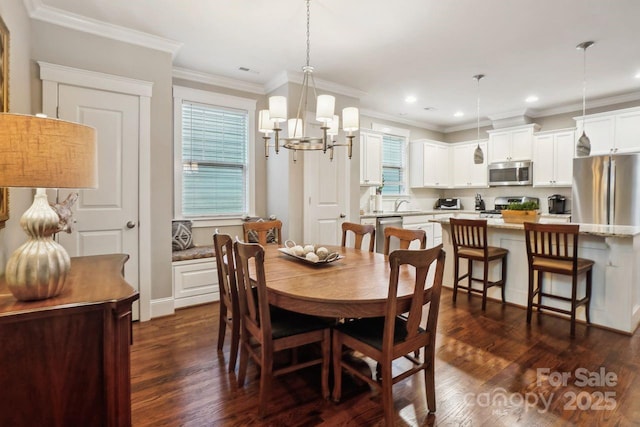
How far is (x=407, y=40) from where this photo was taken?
126 inches

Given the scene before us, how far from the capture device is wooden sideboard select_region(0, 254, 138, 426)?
119 cm

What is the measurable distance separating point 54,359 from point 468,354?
2.53m

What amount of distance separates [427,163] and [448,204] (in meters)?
1.12

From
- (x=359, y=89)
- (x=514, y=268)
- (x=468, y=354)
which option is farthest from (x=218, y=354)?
(x=359, y=89)

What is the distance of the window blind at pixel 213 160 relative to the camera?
402 centimetres

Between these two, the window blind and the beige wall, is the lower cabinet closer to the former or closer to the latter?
the beige wall

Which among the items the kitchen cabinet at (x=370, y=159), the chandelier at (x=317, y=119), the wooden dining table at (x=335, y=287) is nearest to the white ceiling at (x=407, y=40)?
the chandelier at (x=317, y=119)

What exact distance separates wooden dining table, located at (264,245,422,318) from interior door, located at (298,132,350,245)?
1.82 m

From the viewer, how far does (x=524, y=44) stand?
3.28 meters

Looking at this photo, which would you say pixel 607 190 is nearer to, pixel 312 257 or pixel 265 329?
pixel 312 257

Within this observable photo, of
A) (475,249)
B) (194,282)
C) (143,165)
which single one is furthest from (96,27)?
(475,249)

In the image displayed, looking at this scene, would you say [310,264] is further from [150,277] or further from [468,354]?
[150,277]

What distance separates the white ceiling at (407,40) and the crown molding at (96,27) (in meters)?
0.02

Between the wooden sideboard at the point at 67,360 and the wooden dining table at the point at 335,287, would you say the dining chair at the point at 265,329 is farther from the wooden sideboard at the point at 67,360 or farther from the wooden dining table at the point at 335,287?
the wooden sideboard at the point at 67,360
